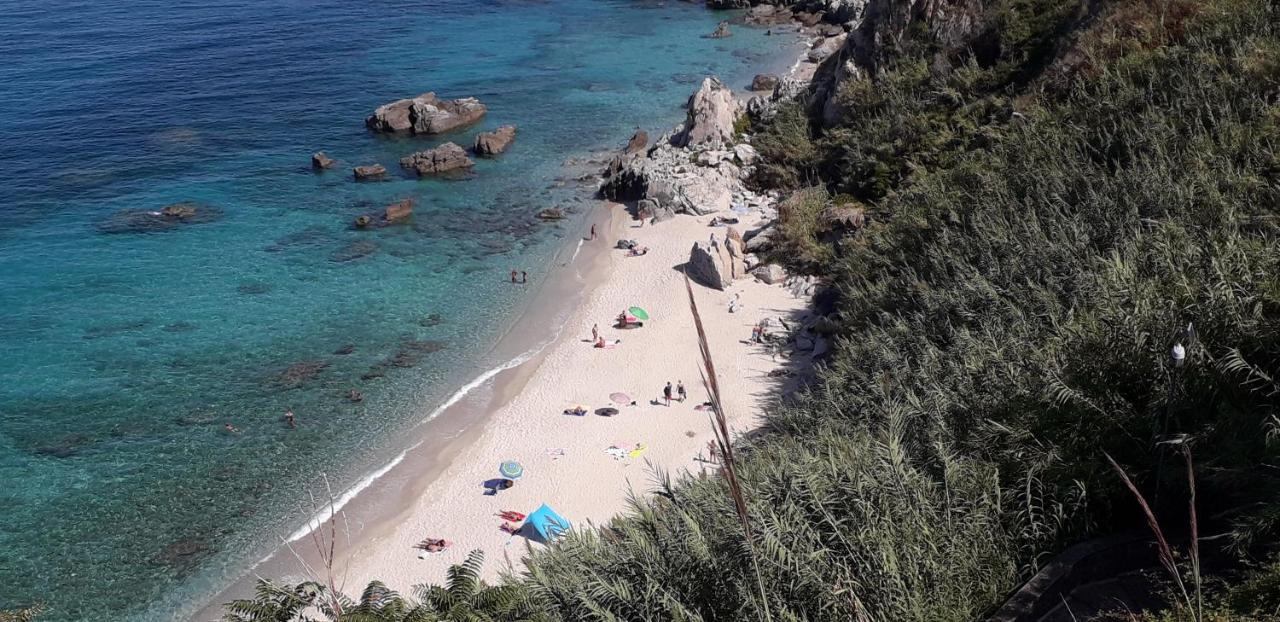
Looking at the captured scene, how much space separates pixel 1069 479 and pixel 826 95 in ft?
93.3

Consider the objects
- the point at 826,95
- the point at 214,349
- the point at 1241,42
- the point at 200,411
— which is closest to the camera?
the point at 1241,42

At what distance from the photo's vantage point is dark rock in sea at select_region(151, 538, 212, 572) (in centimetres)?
1878

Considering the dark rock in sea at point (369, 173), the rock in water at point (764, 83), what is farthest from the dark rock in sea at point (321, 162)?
the rock in water at point (764, 83)

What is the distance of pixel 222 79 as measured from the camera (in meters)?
53.2

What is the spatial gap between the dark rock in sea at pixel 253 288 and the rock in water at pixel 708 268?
15.3 metres

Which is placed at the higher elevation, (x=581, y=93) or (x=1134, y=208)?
(x=1134, y=208)

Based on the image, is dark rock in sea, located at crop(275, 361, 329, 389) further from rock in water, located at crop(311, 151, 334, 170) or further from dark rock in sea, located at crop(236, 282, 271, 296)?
rock in water, located at crop(311, 151, 334, 170)

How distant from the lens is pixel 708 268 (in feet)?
90.4

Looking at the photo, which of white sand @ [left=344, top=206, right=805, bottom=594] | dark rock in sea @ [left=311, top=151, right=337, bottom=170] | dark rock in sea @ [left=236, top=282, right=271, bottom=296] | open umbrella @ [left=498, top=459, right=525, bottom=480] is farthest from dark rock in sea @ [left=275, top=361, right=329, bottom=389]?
dark rock in sea @ [left=311, top=151, right=337, bottom=170]

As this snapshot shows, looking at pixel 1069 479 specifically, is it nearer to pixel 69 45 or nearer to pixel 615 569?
pixel 615 569

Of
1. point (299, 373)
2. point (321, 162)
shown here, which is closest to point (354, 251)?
point (299, 373)

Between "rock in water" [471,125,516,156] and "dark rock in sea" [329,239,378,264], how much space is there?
9.98m

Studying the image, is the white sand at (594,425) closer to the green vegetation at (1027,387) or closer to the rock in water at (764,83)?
the green vegetation at (1027,387)

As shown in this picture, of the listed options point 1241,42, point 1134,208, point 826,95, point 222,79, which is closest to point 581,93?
point 826,95
